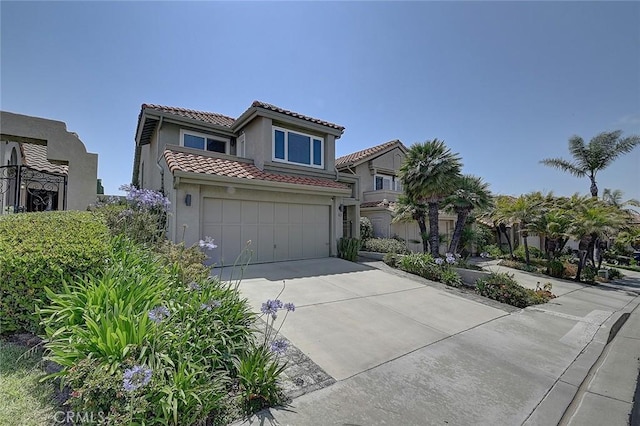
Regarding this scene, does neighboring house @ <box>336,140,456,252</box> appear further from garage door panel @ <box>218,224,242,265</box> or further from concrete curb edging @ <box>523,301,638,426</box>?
concrete curb edging @ <box>523,301,638,426</box>

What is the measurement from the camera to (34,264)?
11.7 feet

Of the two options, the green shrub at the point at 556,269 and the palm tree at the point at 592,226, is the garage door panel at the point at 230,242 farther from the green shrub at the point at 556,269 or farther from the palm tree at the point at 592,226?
the palm tree at the point at 592,226

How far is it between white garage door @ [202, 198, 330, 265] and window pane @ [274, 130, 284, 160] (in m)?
2.43

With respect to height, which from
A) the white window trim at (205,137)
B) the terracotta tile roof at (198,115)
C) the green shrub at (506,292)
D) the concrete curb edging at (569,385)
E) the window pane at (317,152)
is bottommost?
the concrete curb edging at (569,385)

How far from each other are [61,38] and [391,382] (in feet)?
40.1

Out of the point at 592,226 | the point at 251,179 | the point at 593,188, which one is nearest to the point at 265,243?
the point at 251,179

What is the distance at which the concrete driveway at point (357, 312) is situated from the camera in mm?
4559

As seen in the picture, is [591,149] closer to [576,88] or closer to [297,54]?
[576,88]

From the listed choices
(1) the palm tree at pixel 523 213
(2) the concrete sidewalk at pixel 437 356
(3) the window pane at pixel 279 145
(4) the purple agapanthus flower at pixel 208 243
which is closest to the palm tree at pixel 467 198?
(1) the palm tree at pixel 523 213

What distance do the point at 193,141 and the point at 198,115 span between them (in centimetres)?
195

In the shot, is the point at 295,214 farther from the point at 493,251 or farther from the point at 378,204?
the point at 493,251

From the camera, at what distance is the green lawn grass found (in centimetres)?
253

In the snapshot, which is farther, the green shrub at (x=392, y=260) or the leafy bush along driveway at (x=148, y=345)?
the green shrub at (x=392, y=260)

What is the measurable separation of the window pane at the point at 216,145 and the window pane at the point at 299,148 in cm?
388
